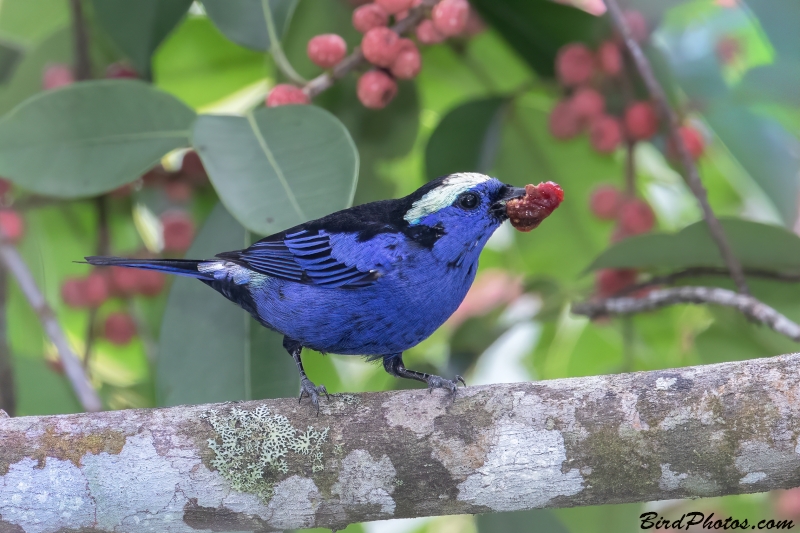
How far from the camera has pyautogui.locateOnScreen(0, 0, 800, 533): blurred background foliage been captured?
289 cm

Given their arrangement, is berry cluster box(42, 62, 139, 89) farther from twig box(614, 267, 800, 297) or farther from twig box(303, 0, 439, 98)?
twig box(614, 267, 800, 297)

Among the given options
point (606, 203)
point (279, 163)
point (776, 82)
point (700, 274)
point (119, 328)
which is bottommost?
point (119, 328)

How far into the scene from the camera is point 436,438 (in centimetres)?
223

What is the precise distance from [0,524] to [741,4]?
2863 millimetres

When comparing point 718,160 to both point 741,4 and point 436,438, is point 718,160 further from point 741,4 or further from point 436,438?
point 436,438

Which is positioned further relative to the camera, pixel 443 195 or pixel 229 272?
pixel 229 272

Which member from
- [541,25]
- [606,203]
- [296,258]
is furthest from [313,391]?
[541,25]

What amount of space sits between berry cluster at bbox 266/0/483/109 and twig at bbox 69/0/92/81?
0.93 metres

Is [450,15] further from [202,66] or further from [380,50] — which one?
[202,66]

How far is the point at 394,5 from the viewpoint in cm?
301

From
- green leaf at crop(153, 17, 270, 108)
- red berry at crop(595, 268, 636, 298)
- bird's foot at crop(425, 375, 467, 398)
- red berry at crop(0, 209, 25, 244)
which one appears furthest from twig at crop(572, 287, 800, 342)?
red berry at crop(0, 209, 25, 244)

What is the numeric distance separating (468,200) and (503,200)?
118 mm

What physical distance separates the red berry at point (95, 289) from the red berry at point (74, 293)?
0.01 m

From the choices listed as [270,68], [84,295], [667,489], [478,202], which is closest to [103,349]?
[84,295]
